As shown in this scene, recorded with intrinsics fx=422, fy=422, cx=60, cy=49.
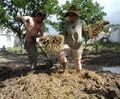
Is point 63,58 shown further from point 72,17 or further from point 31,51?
point 31,51

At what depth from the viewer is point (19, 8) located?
35.0m

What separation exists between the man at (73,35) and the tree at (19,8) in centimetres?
2142

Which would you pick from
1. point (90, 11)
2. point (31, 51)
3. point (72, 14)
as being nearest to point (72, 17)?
point (72, 14)

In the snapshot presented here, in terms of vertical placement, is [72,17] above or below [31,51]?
above

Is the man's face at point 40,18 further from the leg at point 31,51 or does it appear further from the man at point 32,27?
the leg at point 31,51

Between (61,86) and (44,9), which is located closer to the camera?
(61,86)

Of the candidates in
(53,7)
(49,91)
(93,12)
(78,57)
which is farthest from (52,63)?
(53,7)

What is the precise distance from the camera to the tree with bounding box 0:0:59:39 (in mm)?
33875

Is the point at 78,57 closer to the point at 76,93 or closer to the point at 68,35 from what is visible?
the point at 68,35

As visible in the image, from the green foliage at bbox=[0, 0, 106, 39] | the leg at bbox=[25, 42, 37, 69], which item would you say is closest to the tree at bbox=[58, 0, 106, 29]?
the green foliage at bbox=[0, 0, 106, 39]

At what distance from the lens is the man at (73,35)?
11.9m

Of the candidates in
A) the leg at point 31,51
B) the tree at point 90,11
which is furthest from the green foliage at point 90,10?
the leg at point 31,51

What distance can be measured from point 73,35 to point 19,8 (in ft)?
77.2

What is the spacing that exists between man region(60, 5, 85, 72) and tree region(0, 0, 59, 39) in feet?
70.3
